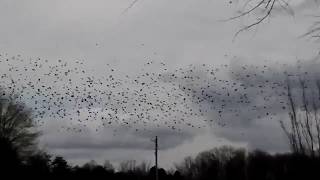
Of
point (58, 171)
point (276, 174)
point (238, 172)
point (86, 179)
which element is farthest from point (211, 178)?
point (58, 171)

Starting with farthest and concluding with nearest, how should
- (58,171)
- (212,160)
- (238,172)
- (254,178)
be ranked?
(212,160), (238,172), (254,178), (58,171)

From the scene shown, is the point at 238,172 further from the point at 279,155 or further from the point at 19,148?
the point at 19,148

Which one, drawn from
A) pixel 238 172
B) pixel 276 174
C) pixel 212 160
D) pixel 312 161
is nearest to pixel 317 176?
pixel 312 161

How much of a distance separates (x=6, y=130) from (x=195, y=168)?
3079 inches

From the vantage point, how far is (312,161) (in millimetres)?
70062

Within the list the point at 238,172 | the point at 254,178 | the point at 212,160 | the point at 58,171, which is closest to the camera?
the point at 58,171

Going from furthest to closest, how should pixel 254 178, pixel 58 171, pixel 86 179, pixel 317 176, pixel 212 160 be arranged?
1. pixel 212 160
2. pixel 254 178
3. pixel 86 179
4. pixel 58 171
5. pixel 317 176

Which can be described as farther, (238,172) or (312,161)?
(238,172)

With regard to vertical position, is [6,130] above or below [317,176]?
above

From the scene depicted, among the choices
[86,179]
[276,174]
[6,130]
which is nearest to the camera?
[6,130]

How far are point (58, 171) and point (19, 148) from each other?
2078 cm

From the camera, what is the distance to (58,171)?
88000 mm

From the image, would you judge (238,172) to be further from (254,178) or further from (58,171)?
(58,171)

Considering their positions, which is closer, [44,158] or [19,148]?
[19,148]
